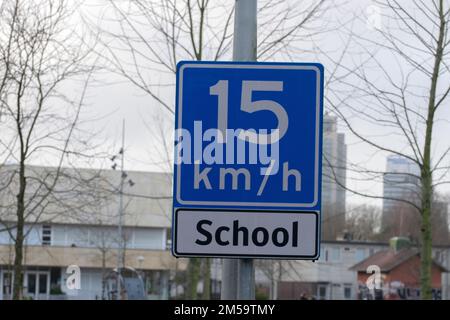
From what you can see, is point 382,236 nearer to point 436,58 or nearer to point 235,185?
point 436,58

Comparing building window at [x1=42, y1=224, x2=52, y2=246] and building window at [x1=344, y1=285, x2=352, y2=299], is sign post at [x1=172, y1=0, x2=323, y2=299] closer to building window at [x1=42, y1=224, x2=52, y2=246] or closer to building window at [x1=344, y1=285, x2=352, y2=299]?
building window at [x1=42, y1=224, x2=52, y2=246]

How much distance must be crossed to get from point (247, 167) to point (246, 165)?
12mm

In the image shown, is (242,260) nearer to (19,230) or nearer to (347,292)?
(19,230)

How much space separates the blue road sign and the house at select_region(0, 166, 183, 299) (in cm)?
1065

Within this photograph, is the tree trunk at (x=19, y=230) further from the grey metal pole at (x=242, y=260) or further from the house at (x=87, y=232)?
the grey metal pole at (x=242, y=260)

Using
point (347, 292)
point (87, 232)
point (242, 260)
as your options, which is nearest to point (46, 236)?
point (87, 232)

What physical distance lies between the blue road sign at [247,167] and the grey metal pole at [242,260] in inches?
9.9

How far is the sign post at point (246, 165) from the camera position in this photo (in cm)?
475

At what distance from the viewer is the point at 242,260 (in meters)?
4.98

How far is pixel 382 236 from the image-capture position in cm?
4791

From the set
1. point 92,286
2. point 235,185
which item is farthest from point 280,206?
point 92,286

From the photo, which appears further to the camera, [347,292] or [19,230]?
[347,292]

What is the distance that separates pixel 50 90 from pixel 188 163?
35.1ft

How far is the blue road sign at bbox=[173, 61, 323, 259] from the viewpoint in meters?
4.75
